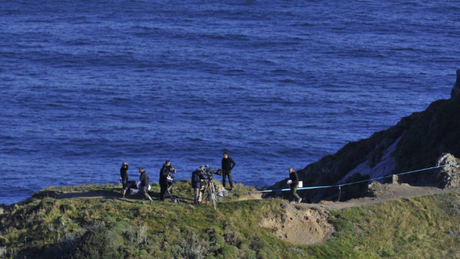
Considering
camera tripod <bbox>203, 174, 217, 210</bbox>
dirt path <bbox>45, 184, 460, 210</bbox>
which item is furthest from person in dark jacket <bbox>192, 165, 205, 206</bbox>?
dirt path <bbox>45, 184, 460, 210</bbox>

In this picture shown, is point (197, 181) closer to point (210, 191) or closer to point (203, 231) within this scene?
Answer: point (210, 191)

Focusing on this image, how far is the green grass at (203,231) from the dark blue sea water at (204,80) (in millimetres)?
46141

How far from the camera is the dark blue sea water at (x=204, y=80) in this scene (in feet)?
305

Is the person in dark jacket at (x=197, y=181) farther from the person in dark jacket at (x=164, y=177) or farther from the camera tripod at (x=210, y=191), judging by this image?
the person in dark jacket at (x=164, y=177)

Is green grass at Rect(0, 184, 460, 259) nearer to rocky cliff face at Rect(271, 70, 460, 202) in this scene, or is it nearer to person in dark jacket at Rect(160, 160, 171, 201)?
person in dark jacket at Rect(160, 160, 171, 201)

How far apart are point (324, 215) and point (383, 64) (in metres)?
100

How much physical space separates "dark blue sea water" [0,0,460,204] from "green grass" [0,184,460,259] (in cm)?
4614

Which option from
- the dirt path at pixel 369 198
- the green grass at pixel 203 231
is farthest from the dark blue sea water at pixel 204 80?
the green grass at pixel 203 231

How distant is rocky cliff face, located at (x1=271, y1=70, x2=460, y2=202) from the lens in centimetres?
4300

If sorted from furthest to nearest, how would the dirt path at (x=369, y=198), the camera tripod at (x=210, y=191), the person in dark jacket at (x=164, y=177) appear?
the dirt path at (x=369, y=198) < the person in dark jacket at (x=164, y=177) < the camera tripod at (x=210, y=191)

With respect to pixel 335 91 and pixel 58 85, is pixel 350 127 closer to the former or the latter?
pixel 335 91

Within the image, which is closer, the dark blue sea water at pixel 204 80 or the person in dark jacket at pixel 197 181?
the person in dark jacket at pixel 197 181

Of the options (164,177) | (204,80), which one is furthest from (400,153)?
(204,80)

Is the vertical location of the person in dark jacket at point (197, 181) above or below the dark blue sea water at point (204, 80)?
below
